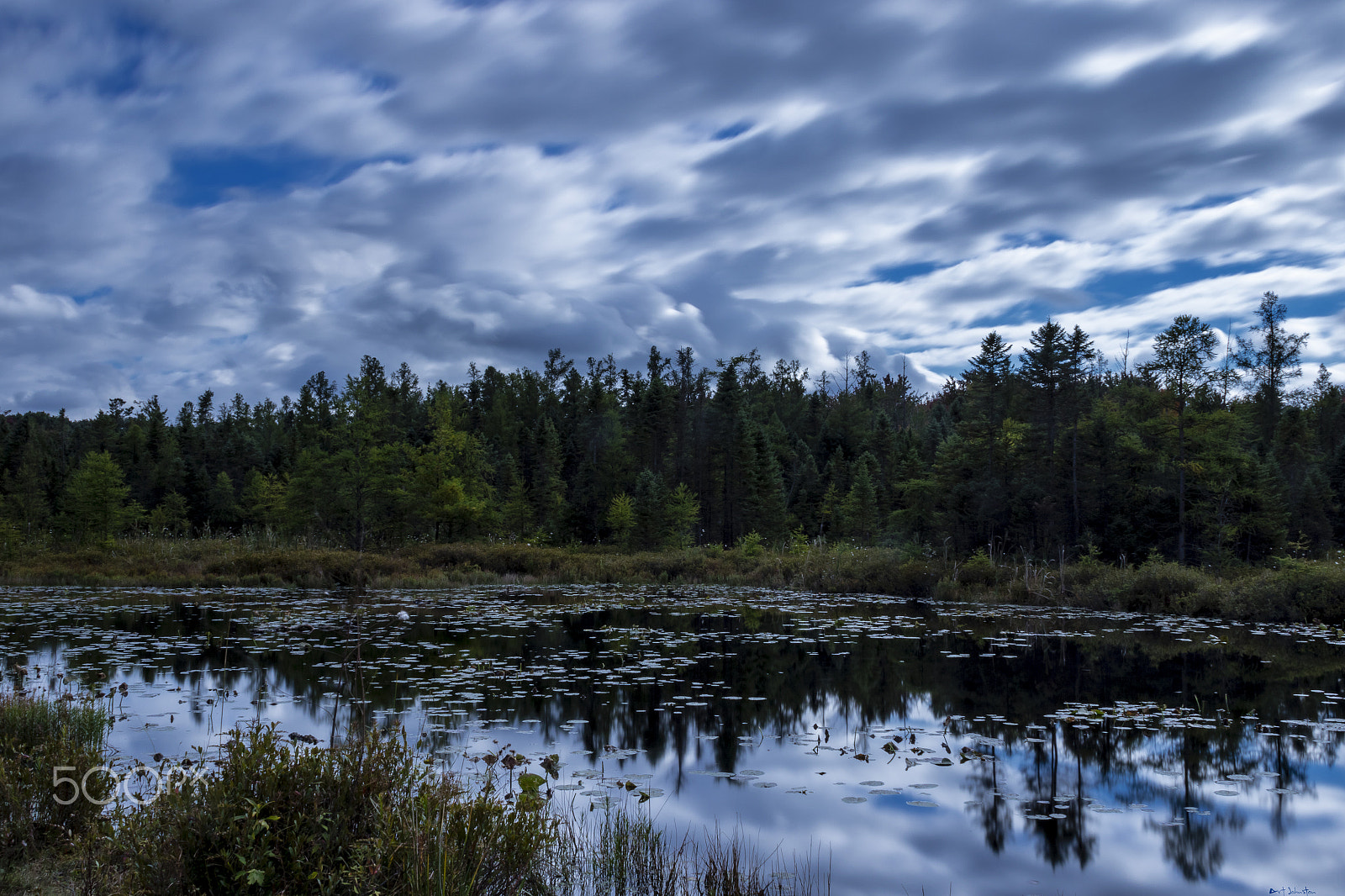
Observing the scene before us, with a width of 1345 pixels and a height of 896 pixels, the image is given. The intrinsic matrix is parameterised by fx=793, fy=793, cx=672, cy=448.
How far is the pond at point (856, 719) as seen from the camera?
6.17 meters

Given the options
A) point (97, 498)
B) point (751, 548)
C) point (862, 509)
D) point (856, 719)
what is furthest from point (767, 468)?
point (856, 719)

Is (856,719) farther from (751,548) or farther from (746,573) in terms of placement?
(751,548)

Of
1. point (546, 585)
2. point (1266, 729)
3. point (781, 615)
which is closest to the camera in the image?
point (1266, 729)

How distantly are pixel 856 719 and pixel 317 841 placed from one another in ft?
24.3

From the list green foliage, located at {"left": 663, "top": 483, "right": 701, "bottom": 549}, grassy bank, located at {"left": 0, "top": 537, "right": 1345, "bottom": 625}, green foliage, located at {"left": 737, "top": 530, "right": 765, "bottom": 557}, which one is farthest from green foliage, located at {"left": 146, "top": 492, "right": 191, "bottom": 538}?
green foliage, located at {"left": 737, "top": 530, "right": 765, "bottom": 557}

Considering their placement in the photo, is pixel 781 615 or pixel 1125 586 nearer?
pixel 781 615

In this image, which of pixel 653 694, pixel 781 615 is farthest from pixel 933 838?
pixel 781 615

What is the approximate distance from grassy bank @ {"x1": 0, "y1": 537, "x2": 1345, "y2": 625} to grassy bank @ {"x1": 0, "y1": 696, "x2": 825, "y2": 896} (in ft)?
69.9

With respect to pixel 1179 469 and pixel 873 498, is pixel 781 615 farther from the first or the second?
Result: pixel 873 498

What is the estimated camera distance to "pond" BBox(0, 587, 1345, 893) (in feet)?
20.2

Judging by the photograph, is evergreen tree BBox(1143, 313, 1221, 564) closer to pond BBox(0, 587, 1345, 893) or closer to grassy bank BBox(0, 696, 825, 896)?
pond BBox(0, 587, 1345, 893)

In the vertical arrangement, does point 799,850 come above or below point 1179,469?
below

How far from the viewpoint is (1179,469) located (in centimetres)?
3331

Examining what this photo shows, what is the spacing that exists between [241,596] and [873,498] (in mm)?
Answer: 42951
